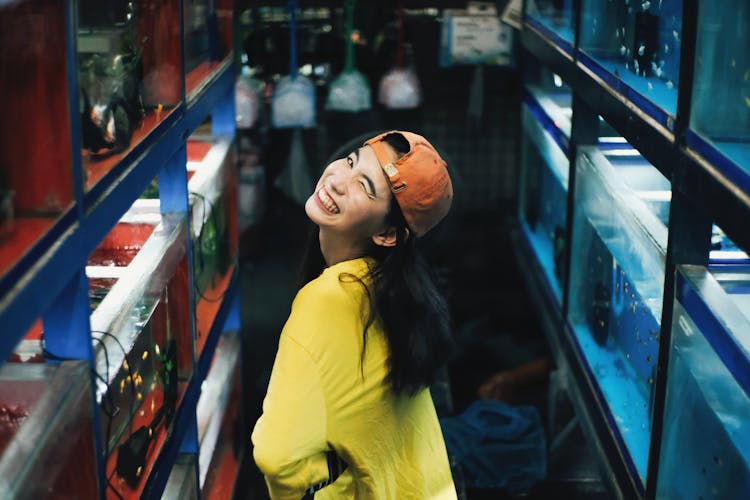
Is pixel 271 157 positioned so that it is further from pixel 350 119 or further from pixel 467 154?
pixel 467 154

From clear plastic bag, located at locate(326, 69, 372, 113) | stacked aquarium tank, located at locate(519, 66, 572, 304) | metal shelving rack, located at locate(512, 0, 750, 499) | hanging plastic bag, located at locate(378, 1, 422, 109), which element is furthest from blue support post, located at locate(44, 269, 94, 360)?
hanging plastic bag, located at locate(378, 1, 422, 109)

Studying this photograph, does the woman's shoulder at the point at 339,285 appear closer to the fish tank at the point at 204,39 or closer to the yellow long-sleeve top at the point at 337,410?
the yellow long-sleeve top at the point at 337,410

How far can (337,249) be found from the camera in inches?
87.4

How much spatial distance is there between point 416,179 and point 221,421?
72.2 inches

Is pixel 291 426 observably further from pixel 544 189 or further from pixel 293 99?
pixel 293 99

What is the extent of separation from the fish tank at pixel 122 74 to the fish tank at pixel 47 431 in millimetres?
329

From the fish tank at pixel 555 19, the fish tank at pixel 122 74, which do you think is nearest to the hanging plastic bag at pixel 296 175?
the fish tank at pixel 555 19

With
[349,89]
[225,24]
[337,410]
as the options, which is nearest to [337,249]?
[337,410]

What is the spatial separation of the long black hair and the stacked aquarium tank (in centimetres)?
212

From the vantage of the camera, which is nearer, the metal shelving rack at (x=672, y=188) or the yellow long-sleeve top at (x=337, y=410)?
the yellow long-sleeve top at (x=337, y=410)

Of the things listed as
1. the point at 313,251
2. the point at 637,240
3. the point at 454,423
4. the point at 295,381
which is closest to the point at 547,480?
the point at 454,423

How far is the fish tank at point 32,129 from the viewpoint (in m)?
1.49

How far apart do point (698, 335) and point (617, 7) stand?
1.50 meters

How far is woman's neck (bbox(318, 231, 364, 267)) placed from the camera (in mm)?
2203
